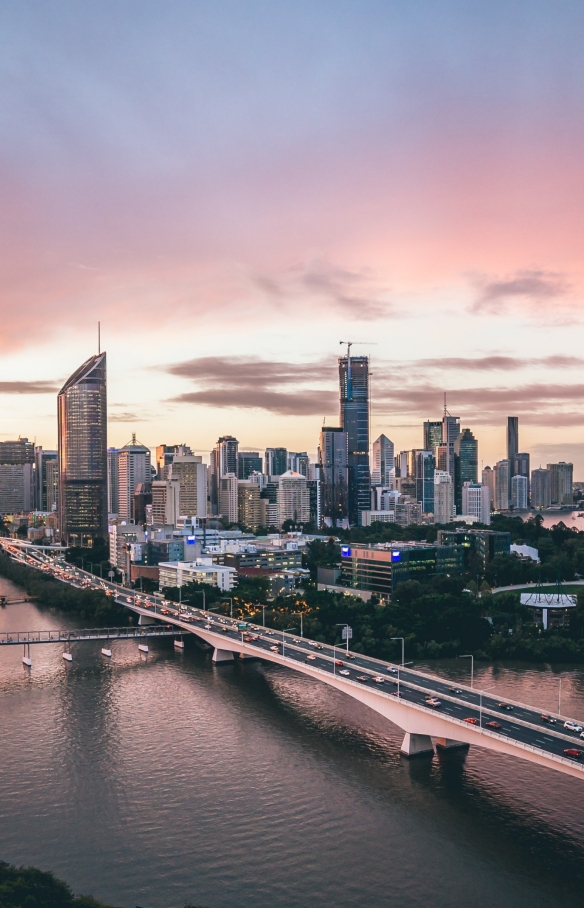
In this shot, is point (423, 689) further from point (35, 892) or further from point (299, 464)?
point (299, 464)

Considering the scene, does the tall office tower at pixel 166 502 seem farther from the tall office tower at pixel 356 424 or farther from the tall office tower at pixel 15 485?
the tall office tower at pixel 15 485

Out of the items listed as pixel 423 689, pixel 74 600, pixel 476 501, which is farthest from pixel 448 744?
pixel 476 501

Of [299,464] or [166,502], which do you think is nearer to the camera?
[166,502]

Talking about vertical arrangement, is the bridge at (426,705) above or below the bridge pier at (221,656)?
above

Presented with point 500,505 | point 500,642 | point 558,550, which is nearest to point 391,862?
point 500,642

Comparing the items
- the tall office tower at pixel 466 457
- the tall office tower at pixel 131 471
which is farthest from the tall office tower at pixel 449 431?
the tall office tower at pixel 131 471

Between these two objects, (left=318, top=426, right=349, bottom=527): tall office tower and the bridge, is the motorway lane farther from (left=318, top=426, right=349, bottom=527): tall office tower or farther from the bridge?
(left=318, top=426, right=349, bottom=527): tall office tower
